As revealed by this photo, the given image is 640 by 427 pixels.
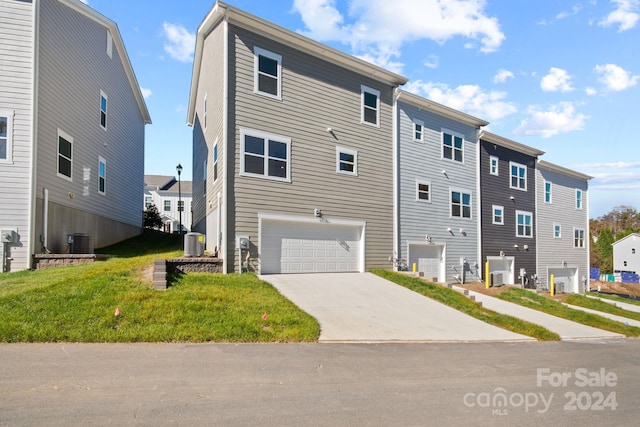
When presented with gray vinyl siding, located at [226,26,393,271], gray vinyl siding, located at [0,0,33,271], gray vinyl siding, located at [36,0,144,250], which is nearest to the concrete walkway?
gray vinyl siding, located at [226,26,393,271]

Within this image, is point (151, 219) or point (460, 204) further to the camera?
point (151, 219)

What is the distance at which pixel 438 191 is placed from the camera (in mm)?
19672

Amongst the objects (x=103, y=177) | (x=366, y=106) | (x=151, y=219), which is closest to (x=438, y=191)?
(x=366, y=106)

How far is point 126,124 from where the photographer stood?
21203 millimetres

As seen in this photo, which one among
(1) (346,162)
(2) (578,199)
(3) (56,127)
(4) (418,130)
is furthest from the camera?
(2) (578,199)

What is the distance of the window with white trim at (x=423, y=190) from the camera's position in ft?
61.0

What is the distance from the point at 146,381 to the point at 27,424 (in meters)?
1.37

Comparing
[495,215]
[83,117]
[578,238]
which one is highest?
[83,117]

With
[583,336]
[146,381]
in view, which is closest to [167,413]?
[146,381]

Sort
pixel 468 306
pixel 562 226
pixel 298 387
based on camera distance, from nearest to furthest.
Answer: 1. pixel 298 387
2. pixel 468 306
3. pixel 562 226

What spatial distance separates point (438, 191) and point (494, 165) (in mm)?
5512

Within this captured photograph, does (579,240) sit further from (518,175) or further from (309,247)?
(309,247)

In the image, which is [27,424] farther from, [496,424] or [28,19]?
[28,19]

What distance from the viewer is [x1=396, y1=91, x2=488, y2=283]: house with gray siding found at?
18047 millimetres
